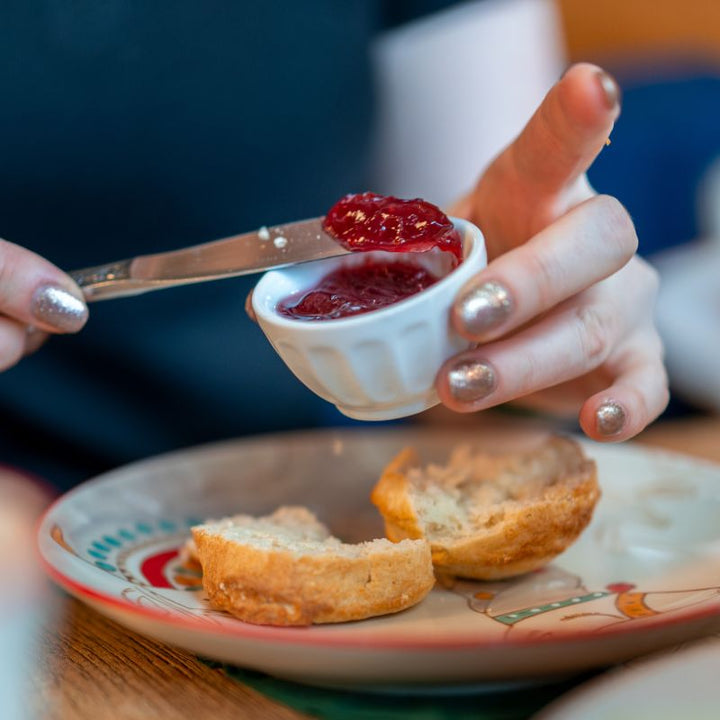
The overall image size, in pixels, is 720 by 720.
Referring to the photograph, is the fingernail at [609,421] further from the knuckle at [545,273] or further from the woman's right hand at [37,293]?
the woman's right hand at [37,293]

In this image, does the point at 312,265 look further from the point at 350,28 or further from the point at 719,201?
the point at 719,201

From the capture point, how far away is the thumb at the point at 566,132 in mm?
935

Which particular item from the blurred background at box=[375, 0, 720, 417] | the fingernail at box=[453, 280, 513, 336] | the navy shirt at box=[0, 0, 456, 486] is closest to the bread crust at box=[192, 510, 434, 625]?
the fingernail at box=[453, 280, 513, 336]

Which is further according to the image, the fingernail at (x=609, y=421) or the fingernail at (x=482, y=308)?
the fingernail at (x=609, y=421)

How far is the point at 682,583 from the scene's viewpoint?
1.09 m

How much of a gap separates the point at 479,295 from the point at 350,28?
1185 millimetres

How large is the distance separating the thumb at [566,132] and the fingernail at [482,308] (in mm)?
210

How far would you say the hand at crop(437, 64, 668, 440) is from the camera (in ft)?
3.08

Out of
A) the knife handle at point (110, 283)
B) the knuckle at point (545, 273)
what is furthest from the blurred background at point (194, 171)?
the knuckle at point (545, 273)

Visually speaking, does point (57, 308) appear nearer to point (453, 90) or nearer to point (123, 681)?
point (123, 681)

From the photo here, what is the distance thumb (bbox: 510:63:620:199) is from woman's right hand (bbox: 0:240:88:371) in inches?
23.2

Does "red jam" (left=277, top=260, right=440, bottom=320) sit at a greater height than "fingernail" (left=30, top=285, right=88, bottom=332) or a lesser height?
lesser

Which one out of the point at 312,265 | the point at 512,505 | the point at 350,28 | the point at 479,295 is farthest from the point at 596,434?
the point at 350,28

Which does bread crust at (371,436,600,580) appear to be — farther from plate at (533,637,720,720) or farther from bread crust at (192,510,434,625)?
plate at (533,637,720,720)
